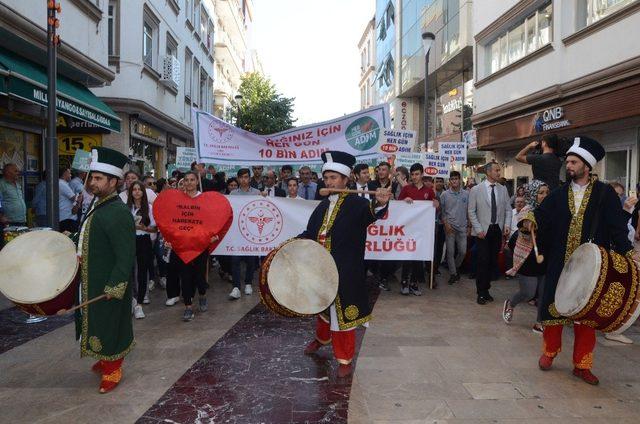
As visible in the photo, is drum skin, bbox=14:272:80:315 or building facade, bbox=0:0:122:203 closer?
drum skin, bbox=14:272:80:315

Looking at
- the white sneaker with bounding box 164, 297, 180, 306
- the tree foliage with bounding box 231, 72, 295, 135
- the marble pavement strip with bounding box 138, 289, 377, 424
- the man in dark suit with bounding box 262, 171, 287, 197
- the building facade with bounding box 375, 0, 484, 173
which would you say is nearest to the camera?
the marble pavement strip with bounding box 138, 289, 377, 424

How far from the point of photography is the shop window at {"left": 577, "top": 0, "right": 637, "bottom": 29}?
38.8ft

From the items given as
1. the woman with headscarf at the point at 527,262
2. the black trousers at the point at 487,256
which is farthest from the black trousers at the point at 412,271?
the woman with headscarf at the point at 527,262

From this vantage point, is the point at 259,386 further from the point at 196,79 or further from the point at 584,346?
the point at 196,79

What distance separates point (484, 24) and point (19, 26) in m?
15.0

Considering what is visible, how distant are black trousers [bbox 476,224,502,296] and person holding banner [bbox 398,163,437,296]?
3.22ft

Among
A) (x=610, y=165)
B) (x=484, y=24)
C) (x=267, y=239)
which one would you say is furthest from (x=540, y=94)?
(x=267, y=239)

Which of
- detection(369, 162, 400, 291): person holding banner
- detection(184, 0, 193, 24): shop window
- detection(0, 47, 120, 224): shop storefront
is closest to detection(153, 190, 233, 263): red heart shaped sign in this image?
detection(369, 162, 400, 291): person holding banner

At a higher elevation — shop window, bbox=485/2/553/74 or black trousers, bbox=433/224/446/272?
shop window, bbox=485/2/553/74

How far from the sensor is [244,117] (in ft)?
111

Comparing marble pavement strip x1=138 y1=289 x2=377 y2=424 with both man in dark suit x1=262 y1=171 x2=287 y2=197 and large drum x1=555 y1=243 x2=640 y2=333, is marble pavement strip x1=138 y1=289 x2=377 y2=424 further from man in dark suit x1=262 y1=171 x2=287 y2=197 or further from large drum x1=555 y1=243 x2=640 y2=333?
man in dark suit x1=262 y1=171 x2=287 y2=197

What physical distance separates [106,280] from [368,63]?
52777mm

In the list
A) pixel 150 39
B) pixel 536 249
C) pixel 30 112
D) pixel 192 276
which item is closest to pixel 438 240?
pixel 192 276

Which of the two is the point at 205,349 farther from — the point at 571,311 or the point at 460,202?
the point at 460,202
